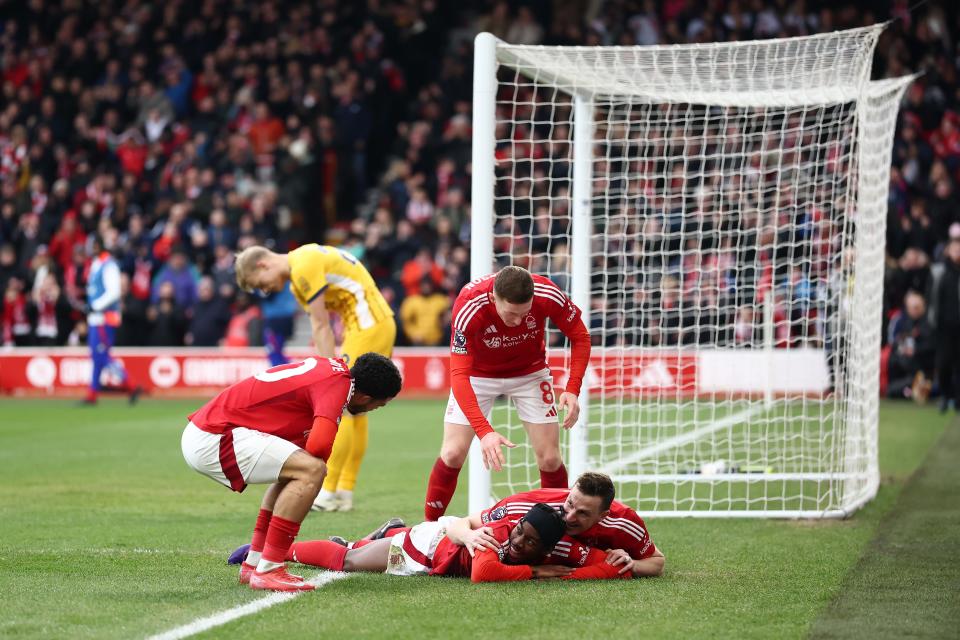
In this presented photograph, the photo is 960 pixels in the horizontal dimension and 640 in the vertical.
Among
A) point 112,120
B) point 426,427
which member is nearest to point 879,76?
point 426,427

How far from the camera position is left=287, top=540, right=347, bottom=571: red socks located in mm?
6387

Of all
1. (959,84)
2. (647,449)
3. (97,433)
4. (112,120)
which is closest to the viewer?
(647,449)

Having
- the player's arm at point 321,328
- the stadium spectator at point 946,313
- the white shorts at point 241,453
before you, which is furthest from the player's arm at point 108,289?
the white shorts at point 241,453

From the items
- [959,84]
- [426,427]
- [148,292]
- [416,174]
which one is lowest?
[426,427]

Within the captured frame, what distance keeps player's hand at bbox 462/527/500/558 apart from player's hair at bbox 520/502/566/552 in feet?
0.87

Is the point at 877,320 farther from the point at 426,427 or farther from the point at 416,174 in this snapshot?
the point at 416,174

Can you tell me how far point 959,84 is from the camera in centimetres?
2011

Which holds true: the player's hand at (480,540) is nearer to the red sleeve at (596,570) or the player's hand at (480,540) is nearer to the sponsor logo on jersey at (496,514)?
the sponsor logo on jersey at (496,514)

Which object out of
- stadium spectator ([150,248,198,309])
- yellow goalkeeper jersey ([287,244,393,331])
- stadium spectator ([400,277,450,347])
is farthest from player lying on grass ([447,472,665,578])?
stadium spectator ([150,248,198,309])

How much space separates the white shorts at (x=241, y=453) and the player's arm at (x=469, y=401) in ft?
3.06

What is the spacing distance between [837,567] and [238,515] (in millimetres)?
4021

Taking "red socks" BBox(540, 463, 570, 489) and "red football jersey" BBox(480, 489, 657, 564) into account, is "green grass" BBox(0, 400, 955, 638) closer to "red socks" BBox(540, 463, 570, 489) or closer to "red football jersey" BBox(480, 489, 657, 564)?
"red football jersey" BBox(480, 489, 657, 564)

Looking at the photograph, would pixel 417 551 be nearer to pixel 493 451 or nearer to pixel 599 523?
pixel 493 451

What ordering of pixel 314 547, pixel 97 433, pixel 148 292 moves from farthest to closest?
pixel 148 292
pixel 97 433
pixel 314 547
